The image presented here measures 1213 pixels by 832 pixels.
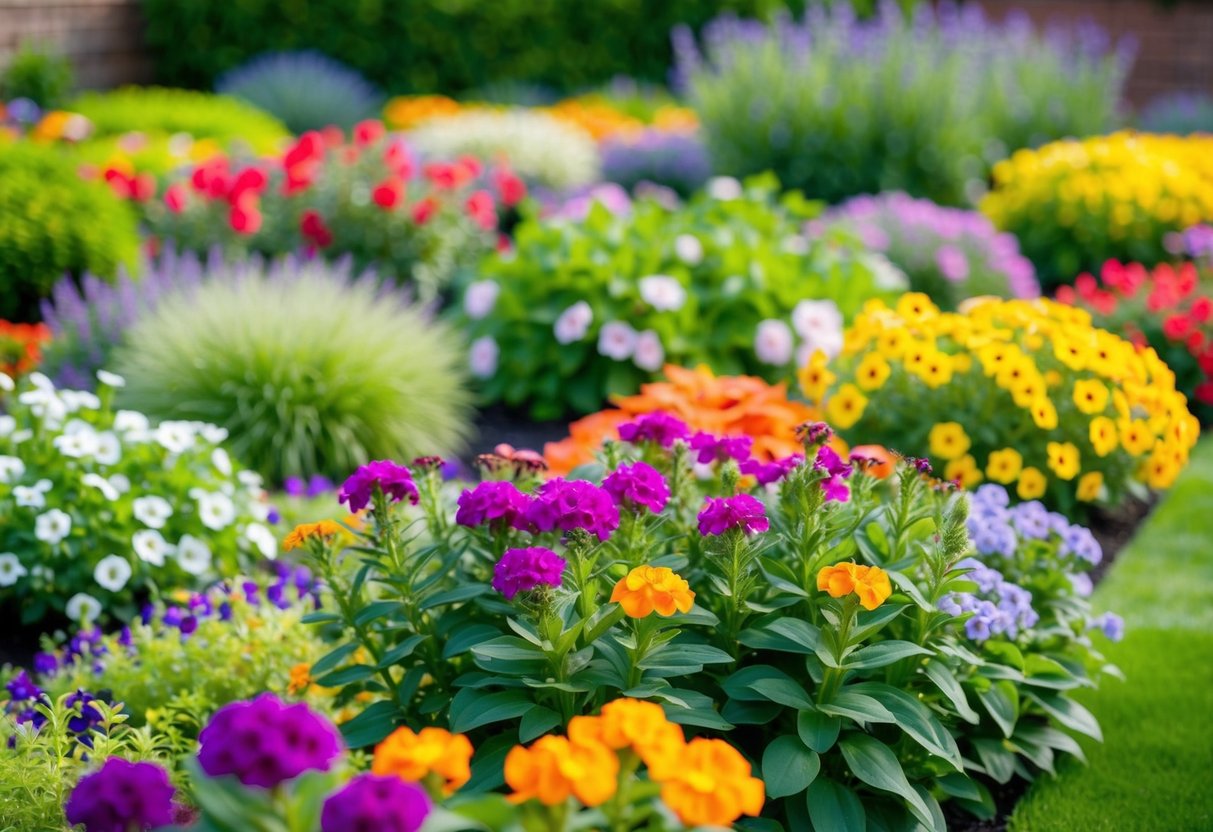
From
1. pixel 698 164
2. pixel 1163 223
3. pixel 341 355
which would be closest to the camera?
pixel 341 355

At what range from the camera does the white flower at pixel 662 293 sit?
4957 millimetres

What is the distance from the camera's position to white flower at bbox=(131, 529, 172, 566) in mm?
3309

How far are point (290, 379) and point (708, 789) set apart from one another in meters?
3.29

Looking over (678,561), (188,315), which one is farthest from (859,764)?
(188,315)

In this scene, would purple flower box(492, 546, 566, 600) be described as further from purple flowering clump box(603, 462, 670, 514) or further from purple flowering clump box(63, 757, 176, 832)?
purple flowering clump box(63, 757, 176, 832)

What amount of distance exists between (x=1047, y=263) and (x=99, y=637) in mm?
6061

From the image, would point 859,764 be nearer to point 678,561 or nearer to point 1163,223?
point 678,561

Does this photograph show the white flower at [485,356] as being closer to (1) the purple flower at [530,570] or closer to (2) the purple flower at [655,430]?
(2) the purple flower at [655,430]

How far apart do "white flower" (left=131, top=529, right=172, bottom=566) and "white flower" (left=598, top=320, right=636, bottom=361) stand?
6.75 ft

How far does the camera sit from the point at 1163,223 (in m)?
7.25

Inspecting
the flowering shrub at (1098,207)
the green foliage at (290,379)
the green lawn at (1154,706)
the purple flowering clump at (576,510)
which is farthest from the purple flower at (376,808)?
the flowering shrub at (1098,207)

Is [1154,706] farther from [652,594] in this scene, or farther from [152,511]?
[152,511]

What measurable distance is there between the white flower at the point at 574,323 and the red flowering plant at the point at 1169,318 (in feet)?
8.12

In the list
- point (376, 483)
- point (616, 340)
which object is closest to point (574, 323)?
point (616, 340)
